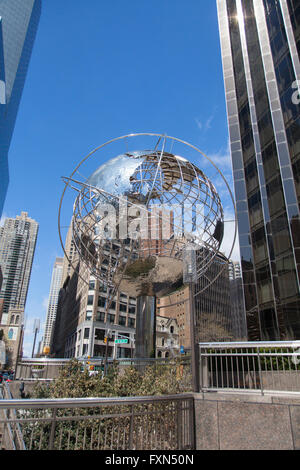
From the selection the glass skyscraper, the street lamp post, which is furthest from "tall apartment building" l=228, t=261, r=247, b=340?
the glass skyscraper

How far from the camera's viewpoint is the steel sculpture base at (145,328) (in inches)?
375

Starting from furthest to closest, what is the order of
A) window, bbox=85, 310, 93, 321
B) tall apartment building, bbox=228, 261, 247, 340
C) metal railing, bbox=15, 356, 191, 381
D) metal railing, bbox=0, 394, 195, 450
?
window, bbox=85, 310, 93, 321, tall apartment building, bbox=228, 261, 247, 340, metal railing, bbox=15, 356, 191, 381, metal railing, bbox=0, 394, 195, 450

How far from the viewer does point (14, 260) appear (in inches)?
6329

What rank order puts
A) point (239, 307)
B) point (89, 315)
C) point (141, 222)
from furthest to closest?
point (89, 315), point (239, 307), point (141, 222)

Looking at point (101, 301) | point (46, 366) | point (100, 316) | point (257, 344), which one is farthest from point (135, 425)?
point (101, 301)

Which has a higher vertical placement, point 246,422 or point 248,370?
point 248,370

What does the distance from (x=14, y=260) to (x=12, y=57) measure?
94.2 meters

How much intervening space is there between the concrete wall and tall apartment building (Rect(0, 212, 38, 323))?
6530 inches

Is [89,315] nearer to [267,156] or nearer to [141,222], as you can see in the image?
[267,156]

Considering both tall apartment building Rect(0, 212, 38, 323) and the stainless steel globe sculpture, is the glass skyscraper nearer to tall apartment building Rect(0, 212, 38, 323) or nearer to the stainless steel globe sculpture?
tall apartment building Rect(0, 212, 38, 323)

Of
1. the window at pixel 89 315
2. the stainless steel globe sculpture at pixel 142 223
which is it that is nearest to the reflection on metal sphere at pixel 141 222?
the stainless steel globe sculpture at pixel 142 223

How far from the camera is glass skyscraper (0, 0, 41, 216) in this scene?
96.1 metres

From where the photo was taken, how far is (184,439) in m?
5.06
